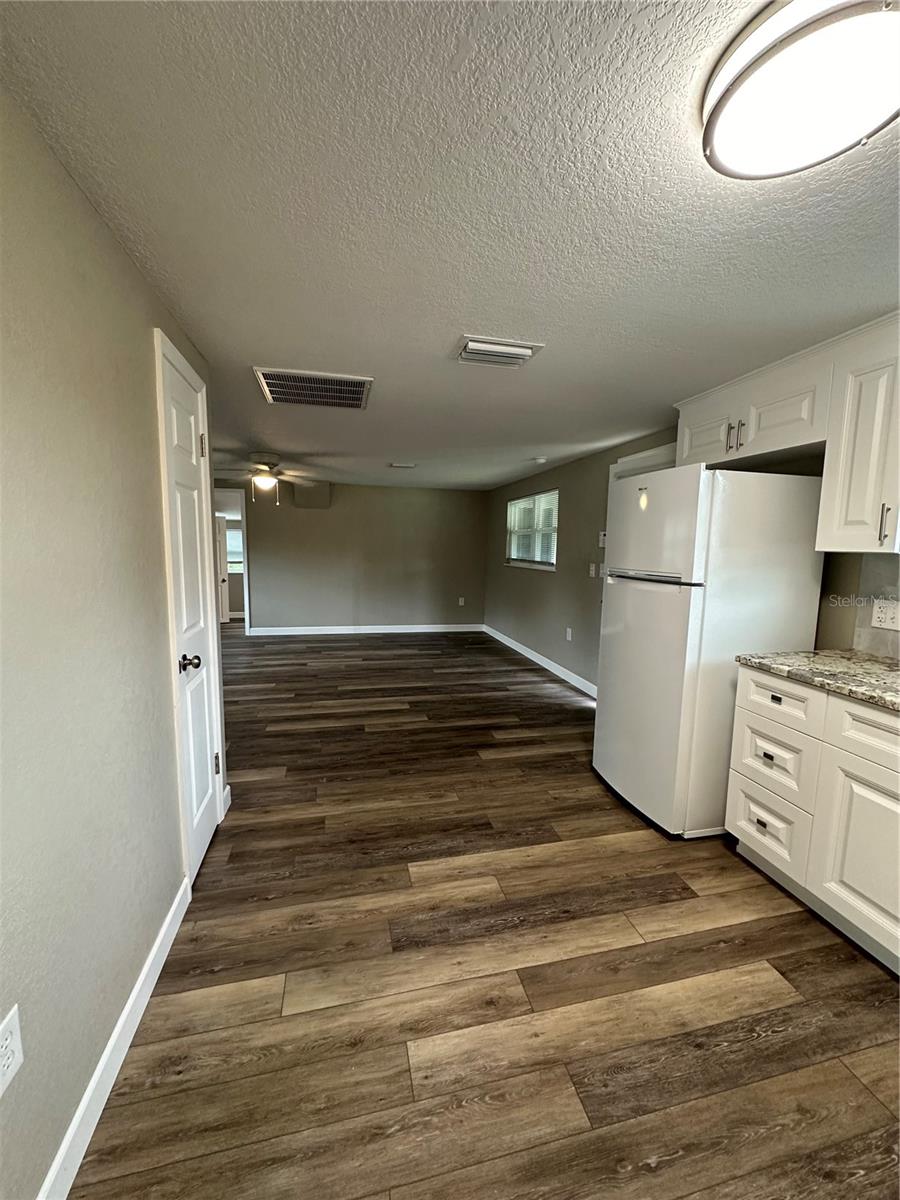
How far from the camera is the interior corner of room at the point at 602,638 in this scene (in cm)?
87

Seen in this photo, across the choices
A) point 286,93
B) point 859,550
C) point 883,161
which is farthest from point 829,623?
point 286,93

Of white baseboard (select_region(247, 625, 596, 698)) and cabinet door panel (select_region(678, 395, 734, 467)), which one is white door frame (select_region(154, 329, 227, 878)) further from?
white baseboard (select_region(247, 625, 596, 698))

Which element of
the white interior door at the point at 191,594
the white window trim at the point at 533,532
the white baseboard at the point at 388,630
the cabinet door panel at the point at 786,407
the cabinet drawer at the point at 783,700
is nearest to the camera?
the white interior door at the point at 191,594

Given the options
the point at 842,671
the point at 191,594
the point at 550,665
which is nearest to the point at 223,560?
the point at 550,665

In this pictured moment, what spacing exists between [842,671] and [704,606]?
542 mm

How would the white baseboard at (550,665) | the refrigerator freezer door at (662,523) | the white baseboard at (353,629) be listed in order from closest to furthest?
the refrigerator freezer door at (662,523)
the white baseboard at (550,665)
the white baseboard at (353,629)

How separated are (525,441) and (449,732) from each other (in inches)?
92.4

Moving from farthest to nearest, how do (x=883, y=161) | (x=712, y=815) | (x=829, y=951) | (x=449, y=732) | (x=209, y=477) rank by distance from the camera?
(x=449, y=732) < (x=712, y=815) < (x=209, y=477) < (x=829, y=951) < (x=883, y=161)

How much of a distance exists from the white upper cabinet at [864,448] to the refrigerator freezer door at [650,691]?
0.58m

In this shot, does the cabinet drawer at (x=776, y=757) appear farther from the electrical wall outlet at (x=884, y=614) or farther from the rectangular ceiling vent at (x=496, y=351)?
the rectangular ceiling vent at (x=496, y=351)

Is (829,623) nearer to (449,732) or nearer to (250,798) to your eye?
(449,732)

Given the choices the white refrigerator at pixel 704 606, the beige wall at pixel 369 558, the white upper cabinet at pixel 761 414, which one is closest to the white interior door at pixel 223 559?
the beige wall at pixel 369 558

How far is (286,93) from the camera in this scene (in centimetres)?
88

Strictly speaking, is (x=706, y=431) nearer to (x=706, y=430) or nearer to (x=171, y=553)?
(x=706, y=430)
